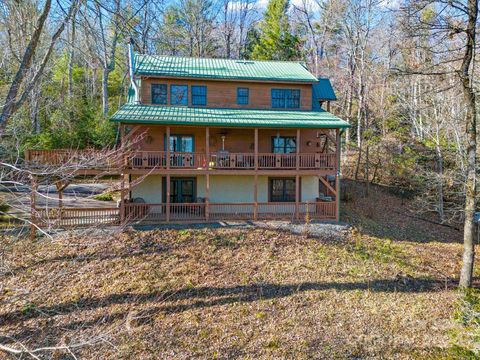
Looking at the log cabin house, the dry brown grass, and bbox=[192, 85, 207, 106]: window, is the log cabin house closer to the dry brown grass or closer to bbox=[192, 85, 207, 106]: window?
bbox=[192, 85, 207, 106]: window

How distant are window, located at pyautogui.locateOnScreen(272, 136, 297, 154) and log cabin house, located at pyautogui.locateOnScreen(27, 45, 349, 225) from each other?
0.06 meters

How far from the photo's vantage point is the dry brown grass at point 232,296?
28.7ft

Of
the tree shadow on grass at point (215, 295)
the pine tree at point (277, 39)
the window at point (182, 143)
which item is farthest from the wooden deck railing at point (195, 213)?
the pine tree at point (277, 39)

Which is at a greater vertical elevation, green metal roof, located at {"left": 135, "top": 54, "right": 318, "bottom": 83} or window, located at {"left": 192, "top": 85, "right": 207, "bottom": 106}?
green metal roof, located at {"left": 135, "top": 54, "right": 318, "bottom": 83}

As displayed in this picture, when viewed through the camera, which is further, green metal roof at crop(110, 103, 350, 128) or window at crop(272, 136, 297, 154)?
window at crop(272, 136, 297, 154)

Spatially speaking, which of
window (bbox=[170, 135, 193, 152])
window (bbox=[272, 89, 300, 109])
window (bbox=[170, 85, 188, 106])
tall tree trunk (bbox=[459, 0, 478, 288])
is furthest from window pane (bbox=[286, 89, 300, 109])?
tall tree trunk (bbox=[459, 0, 478, 288])

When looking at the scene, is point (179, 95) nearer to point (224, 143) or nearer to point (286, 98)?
point (224, 143)

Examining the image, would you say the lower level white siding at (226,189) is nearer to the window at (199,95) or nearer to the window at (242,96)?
the window at (199,95)

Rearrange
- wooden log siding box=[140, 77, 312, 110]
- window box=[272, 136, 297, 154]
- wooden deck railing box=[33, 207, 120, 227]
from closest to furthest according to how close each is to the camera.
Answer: wooden deck railing box=[33, 207, 120, 227], wooden log siding box=[140, 77, 312, 110], window box=[272, 136, 297, 154]

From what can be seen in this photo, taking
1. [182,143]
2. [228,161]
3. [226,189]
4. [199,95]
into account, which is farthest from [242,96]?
[226,189]

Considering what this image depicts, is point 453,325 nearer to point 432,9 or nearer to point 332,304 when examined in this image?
point 332,304

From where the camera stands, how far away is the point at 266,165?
17.2 meters

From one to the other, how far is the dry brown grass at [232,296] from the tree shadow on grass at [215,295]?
0.04 m

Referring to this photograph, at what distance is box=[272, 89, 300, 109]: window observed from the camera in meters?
19.1
